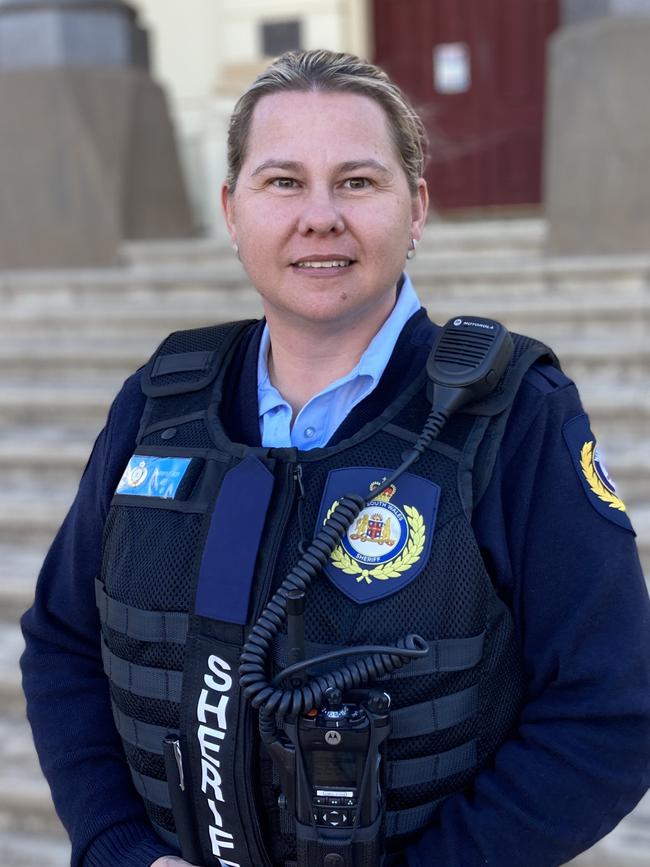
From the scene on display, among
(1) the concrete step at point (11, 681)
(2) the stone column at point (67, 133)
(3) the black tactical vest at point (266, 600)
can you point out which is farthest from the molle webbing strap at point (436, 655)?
(2) the stone column at point (67, 133)

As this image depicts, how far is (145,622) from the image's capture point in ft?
4.54

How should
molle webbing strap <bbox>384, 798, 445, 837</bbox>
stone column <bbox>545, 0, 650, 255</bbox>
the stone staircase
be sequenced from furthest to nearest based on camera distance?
stone column <bbox>545, 0, 650, 255</bbox>
the stone staircase
molle webbing strap <bbox>384, 798, 445, 837</bbox>

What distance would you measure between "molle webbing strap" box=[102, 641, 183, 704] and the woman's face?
1.94ft

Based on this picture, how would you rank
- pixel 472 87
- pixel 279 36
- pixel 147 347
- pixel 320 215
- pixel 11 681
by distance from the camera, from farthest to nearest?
1. pixel 472 87
2. pixel 279 36
3. pixel 147 347
4. pixel 11 681
5. pixel 320 215

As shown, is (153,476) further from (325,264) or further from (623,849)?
(623,849)

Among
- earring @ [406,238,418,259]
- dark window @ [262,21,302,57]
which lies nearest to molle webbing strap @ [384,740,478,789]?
earring @ [406,238,418,259]

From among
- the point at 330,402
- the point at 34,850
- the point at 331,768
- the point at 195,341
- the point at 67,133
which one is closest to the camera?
the point at 331,768

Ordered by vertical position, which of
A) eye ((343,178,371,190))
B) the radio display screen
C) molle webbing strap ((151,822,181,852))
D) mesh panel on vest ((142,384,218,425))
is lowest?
molle webbing strap ((151,822,181,852))

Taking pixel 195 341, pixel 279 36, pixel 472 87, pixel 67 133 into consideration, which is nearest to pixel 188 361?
pixel 195 341

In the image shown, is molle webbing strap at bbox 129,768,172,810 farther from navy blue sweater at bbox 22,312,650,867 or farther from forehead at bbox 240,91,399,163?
forehead at bbox 240,91,399,163

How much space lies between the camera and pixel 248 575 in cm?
130

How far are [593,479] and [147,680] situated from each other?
0.74m

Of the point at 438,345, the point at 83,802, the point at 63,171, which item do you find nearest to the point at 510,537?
the point at 438,345

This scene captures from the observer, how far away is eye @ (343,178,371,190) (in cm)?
140
